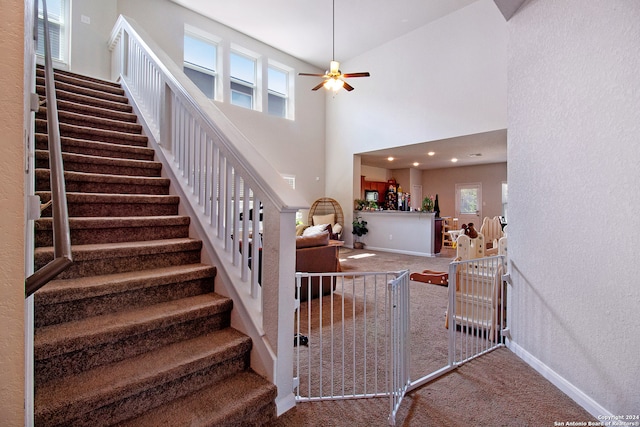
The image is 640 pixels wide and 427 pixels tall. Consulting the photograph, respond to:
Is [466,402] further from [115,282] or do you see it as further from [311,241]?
[311,241]

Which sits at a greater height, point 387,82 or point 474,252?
point 387,82

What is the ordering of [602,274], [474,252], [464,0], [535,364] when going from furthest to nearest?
[464,0] → [474,252] → [535,364] → [602,274]

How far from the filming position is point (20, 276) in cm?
64

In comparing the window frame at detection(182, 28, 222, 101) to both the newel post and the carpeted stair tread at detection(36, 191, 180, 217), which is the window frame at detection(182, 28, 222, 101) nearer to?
the carpeted stair tread at detection(36, 191, 180, 217)

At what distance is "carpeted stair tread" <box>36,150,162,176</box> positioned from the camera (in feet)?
7.39

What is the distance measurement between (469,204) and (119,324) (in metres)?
10.7

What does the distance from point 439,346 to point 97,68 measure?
20.9 ft

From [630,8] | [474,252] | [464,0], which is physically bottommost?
[474,252]

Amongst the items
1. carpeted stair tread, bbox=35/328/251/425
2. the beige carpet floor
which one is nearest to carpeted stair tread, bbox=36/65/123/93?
carpeted stair tread, bbox=35/328/251/425

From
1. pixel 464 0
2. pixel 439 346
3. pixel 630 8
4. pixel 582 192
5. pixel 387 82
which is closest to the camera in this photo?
pixel 630 8

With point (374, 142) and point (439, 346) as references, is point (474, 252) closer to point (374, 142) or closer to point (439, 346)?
Answer: point (439, 346)

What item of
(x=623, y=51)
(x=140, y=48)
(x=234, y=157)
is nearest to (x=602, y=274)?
(x=623, y=51)

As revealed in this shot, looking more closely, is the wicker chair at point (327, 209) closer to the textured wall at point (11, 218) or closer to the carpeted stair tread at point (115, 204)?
the carpeted stair tread at point (115, 204)

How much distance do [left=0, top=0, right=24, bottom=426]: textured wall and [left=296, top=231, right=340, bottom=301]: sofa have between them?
316 centimetres
